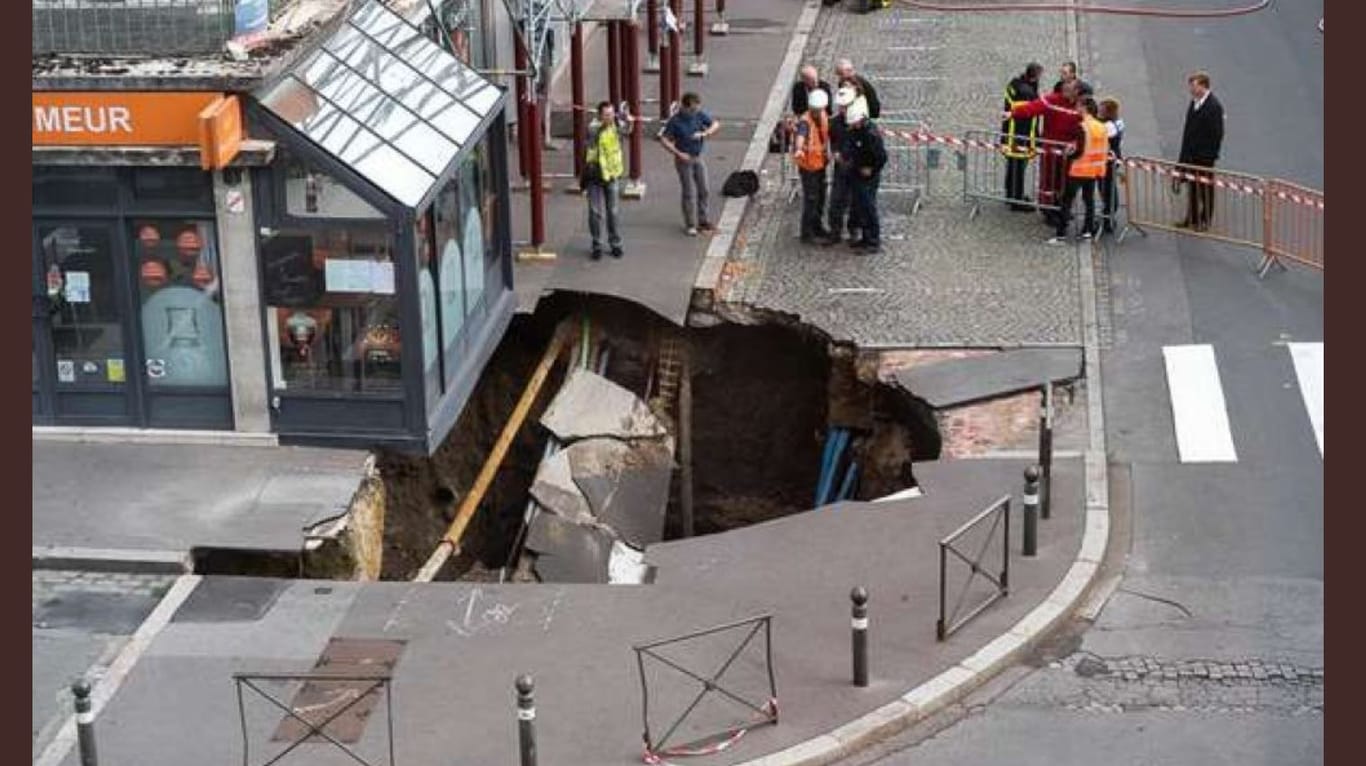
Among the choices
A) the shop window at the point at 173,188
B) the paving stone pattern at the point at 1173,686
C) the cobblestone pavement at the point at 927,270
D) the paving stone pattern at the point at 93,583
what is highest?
the shop window at the point at 173,188

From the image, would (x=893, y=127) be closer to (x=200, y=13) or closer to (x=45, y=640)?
(x=200, y=13)

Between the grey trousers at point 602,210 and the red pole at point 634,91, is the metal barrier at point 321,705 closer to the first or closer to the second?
the grey trousers at point 602,210

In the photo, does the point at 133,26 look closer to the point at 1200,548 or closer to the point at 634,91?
the point at 634,91

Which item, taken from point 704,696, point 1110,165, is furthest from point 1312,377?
point 704,696

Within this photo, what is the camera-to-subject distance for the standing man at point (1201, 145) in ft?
84.8

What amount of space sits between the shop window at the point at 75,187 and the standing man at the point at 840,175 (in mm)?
8121

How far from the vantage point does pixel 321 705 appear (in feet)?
55.3

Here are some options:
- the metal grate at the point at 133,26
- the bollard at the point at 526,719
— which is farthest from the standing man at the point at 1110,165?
the bollard at the point at 526,719

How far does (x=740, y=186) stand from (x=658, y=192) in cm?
101

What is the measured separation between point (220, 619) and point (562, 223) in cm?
971

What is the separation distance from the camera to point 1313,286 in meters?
24.4

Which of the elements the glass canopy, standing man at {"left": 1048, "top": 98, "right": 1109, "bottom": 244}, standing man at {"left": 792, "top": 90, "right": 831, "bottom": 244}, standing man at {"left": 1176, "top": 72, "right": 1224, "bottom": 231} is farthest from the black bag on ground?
the glass canopy

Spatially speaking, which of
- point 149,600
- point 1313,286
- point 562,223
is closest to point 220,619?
point 149,600

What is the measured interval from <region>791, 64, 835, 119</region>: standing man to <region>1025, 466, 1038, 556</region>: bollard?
882 cm
